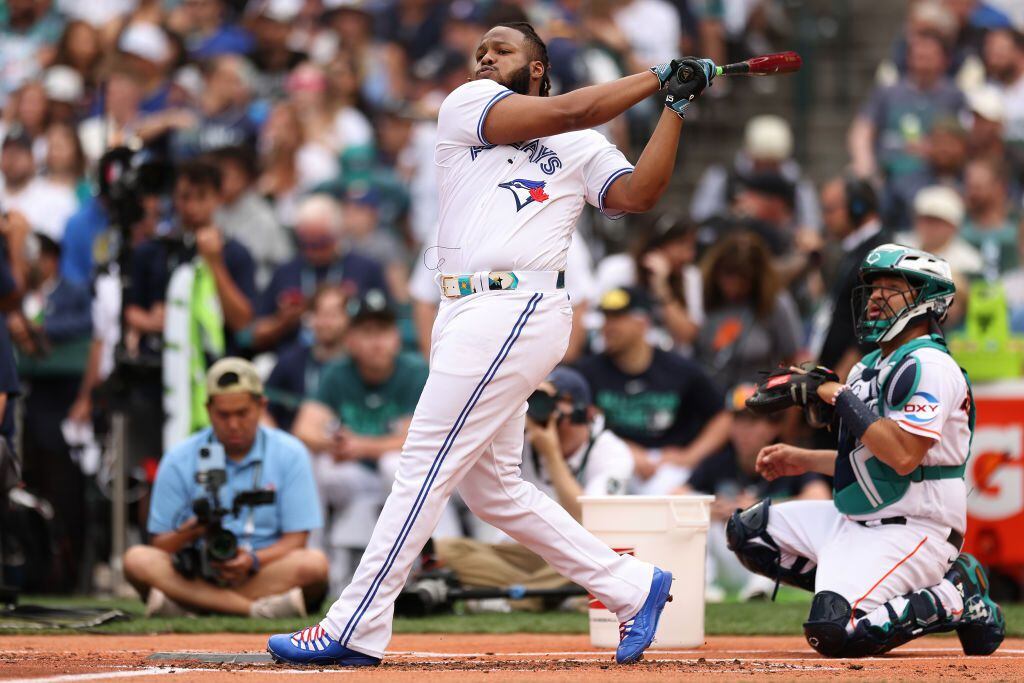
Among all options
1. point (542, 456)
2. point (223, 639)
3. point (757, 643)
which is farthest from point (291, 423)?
point (757, 643)

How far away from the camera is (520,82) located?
20.9ft

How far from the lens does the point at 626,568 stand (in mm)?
6414

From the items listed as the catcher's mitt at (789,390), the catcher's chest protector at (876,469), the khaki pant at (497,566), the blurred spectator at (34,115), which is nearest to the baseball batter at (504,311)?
the catcher's mitt at (789,390)

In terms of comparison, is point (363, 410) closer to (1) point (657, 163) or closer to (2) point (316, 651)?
(2) point (316, 651)

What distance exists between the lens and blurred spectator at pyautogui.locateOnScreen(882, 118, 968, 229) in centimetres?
1375

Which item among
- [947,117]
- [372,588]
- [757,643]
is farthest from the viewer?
[947,117]

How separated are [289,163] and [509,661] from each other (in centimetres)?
937

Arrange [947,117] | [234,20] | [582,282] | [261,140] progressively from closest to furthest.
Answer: [582,282], [947,117], [261,140], [234,20]

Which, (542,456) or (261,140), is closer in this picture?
(542,456)

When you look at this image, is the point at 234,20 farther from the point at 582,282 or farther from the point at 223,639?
the point at 223,639

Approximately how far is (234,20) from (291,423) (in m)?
6.99

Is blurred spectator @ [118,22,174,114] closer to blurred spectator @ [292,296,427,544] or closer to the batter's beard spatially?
blurred spectator @ [292,296,427,544]

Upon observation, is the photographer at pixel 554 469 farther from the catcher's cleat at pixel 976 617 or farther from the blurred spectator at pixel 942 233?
the blurred spectator at pixel 942 233

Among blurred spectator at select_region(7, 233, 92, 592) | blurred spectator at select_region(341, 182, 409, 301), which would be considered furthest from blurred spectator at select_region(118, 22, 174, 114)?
blurred spectator at select_region(7, 233, 92, 592)
